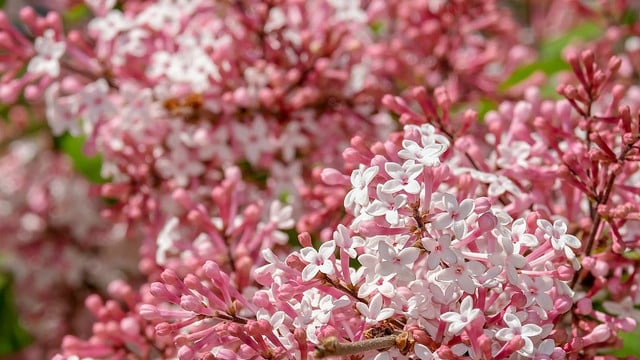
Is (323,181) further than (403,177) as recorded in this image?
Yes

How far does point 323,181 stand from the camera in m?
1.56

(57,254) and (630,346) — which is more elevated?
(630,346)

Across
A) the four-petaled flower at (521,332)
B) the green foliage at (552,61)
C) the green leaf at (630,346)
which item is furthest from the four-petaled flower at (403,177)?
the green foliage at (552,61)

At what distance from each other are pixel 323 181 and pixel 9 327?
154 cm

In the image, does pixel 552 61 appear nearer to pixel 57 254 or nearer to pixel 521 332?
pixel 521 332

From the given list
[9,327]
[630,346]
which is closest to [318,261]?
[630,346]

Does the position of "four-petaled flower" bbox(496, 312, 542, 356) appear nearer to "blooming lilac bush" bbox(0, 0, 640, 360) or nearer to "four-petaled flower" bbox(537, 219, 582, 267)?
"blooming lilac bush" bbox(0, 0, 640, 360)

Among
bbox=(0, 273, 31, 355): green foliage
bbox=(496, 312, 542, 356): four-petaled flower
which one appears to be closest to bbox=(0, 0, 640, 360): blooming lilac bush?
bbox=(496, 312, 542, 356): four-petaled flower

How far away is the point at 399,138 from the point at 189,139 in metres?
0.70

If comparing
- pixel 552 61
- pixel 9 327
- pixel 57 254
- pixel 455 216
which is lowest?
pixel 9 327

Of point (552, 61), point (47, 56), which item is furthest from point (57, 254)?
point (552, 61)

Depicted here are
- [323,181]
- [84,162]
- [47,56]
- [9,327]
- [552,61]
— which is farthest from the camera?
[9,327]

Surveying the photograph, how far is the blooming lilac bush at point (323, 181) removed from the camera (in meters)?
1.25

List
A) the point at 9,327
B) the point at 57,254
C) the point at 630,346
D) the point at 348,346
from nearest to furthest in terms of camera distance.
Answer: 1. the point at 348,346
2. the point at 630,346
3. the point at 9,327
4. the point at 57,254
